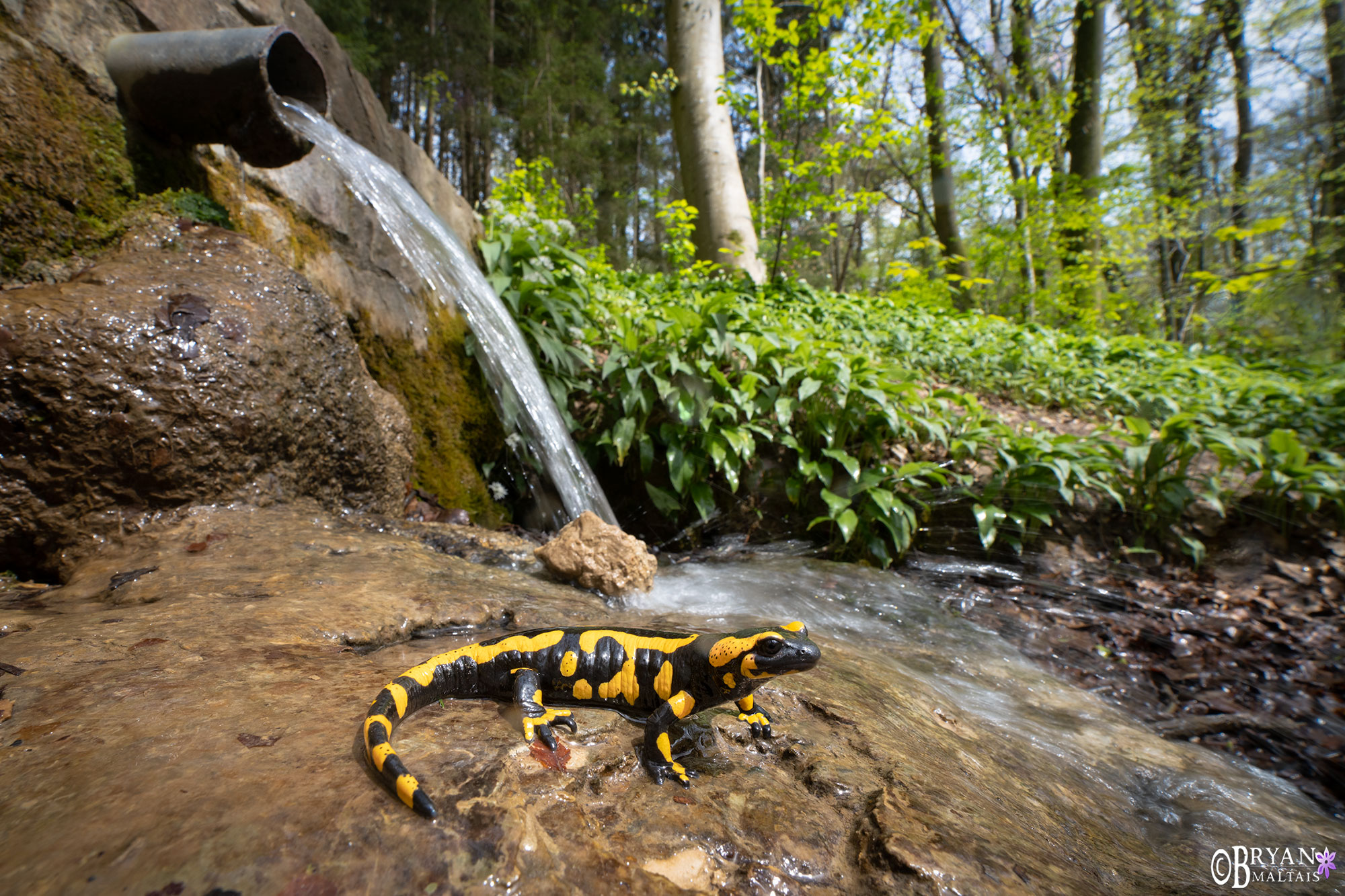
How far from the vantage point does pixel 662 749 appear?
162 centimetres

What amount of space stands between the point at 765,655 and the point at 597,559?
173 centimetres

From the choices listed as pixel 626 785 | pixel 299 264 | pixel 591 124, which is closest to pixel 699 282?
pixel 299 264

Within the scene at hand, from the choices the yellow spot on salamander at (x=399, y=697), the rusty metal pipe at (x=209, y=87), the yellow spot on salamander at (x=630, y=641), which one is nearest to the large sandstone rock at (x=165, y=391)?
the rusty metal pipe at (x=209, y=87)

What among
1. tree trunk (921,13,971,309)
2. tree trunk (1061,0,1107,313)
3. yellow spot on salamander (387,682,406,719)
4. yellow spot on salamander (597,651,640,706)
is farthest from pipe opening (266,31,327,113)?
tree trunk (1061,0,1107,313)

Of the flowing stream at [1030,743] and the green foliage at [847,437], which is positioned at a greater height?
the green foliage at [847,437]

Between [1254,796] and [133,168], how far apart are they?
6536 millimetres

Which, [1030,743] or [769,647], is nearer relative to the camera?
[769,647]

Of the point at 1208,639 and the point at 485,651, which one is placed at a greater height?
the point at 485,651

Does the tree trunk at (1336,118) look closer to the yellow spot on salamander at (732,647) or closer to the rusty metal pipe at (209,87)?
the yellow spot on salamander at (732,647)

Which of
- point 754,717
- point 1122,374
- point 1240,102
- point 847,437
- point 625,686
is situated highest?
point 1240,102

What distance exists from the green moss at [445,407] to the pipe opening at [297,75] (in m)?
1.52

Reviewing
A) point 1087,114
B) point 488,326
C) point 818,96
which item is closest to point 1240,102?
point 1087,114

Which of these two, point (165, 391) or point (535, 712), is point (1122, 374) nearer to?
point (535, 712)

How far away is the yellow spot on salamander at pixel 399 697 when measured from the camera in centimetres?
154
